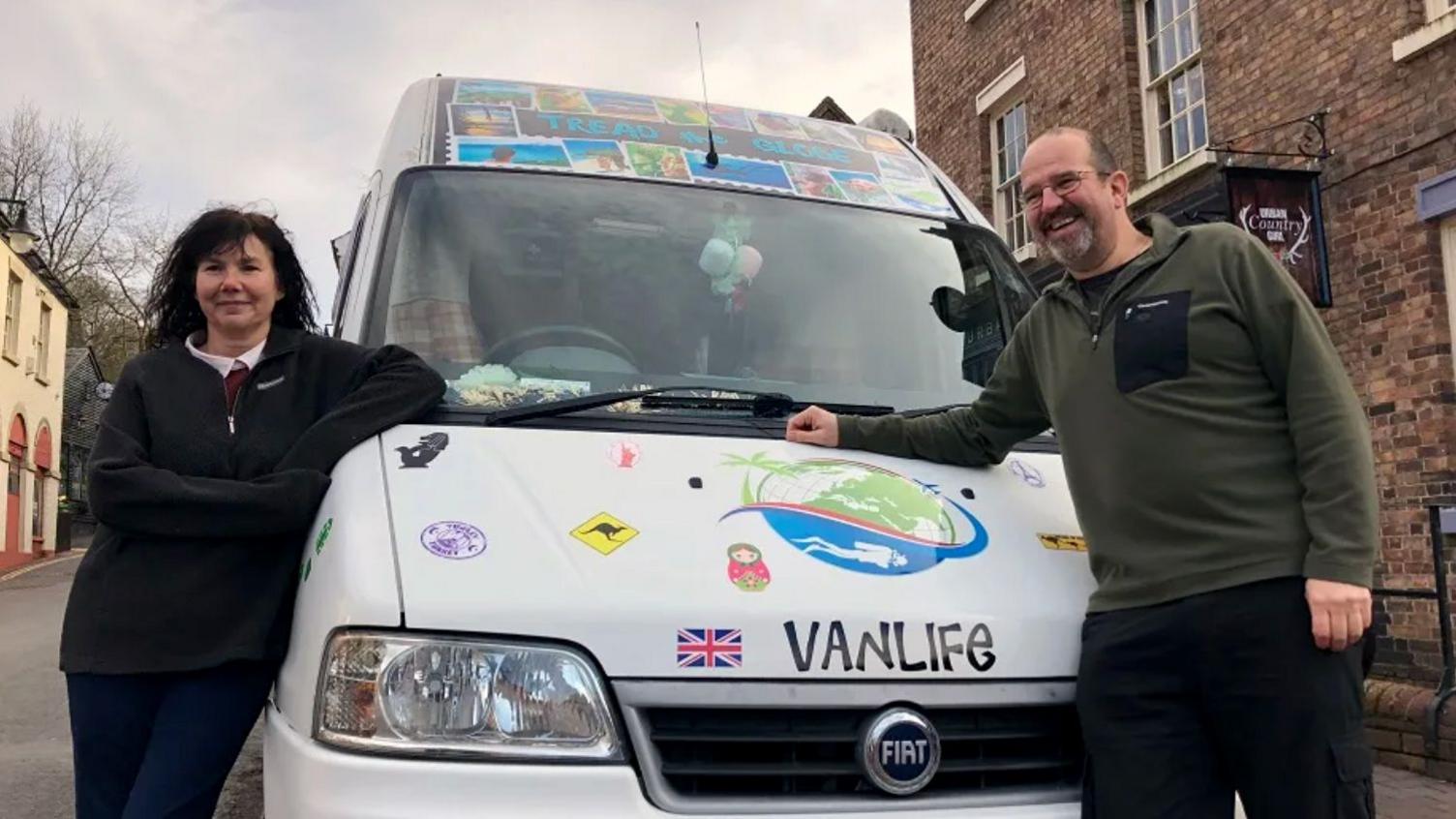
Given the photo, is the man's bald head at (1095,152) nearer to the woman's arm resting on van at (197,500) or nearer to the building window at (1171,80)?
the woman's arm resting on van at (197,500)

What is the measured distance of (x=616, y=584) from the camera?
2.15 meters

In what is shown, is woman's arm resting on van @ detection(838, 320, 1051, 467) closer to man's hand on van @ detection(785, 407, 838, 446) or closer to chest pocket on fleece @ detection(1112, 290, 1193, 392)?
man's hand on van @ detection(785, 407, 838, 446)

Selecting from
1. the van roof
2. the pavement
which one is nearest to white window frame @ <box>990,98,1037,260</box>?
the pavement

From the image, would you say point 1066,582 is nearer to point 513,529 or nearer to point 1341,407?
point 1341,407

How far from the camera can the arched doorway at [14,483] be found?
27.6 m

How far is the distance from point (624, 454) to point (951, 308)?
1447 millimetres

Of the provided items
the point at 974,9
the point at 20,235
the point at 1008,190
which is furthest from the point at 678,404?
the point at 20,235

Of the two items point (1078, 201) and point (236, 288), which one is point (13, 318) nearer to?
point (236, 288)

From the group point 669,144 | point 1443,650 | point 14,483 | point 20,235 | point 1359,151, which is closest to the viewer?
point 669,144

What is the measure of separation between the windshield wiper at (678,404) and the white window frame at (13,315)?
95.7 feet

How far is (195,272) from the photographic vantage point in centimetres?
288

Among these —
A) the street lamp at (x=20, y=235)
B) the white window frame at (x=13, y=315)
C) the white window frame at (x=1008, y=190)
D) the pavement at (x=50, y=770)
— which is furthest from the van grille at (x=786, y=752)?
the white window frame at (x=13, y=315)

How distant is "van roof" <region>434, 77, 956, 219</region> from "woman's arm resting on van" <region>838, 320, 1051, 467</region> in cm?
108

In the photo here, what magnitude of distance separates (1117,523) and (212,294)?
2.10 m
